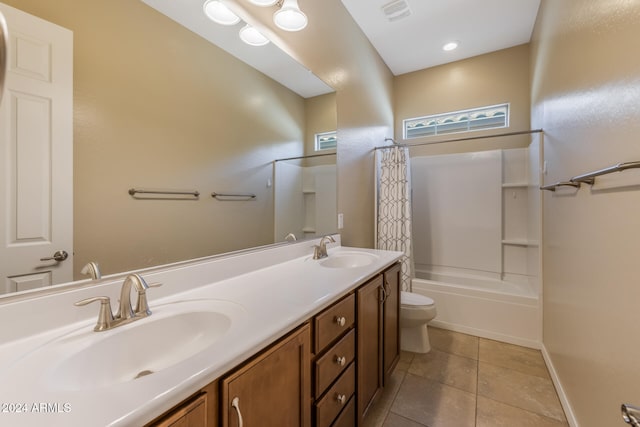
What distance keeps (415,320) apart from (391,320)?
0.48 metres

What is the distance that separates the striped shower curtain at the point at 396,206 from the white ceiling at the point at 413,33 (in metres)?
1.10

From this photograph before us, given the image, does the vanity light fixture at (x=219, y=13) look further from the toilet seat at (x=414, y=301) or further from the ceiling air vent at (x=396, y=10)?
the toilet seat at (x=414, y=301)

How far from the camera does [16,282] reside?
735 mm

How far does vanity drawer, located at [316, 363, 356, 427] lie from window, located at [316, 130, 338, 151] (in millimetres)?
1410

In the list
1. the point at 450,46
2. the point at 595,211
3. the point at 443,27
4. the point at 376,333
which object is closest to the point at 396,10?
the point at 443,27

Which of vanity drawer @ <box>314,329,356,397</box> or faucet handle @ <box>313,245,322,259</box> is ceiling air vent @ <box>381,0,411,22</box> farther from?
vanity drawer @ <box>314,329,356,397</box>

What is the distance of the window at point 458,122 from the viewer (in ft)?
9.73

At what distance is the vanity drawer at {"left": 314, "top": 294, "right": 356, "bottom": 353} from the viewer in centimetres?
98

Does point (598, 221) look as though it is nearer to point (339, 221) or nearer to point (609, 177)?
point (609, 177)

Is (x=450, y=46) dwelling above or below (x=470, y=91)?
above

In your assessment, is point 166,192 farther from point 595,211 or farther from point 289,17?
point 595,211

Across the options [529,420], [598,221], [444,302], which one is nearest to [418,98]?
[444,302]

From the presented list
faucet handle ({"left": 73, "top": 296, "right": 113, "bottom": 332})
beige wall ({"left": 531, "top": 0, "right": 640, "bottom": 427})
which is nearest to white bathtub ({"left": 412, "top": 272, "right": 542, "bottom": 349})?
beige wall ({"left": 531, "top": 0, "right": 640, "bottom": 427})

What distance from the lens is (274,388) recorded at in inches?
30.1
